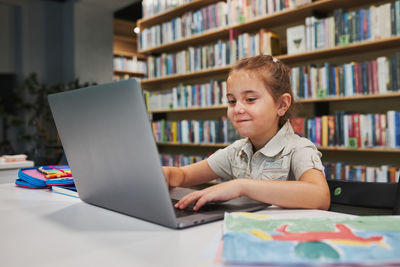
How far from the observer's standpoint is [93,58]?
18.8 feet

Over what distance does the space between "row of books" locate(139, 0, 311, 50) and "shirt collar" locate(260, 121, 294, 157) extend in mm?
1777

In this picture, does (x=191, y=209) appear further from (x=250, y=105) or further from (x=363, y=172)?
(x=363, y=172)

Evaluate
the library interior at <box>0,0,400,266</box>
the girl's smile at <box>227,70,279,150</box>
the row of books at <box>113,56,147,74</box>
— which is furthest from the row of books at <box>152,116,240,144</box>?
the row of books at <box>113,56,147,74</box>

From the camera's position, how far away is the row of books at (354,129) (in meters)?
2.26

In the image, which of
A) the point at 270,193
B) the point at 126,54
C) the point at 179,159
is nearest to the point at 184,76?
the point at 179,159

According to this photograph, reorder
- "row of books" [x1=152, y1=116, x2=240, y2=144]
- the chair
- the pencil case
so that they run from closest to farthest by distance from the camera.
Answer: the chair → the pencil case → "row of books" [x1=152, y1=116, x2=240, y2=144]

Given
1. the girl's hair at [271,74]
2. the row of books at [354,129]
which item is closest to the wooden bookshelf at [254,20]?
the row of books at [354,129]

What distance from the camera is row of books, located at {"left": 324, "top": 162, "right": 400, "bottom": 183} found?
2270 mm

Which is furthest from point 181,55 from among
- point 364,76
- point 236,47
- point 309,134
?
point 364,76

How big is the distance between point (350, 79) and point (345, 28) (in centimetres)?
35

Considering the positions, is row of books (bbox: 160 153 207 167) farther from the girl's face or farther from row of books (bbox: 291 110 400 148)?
the girl's face

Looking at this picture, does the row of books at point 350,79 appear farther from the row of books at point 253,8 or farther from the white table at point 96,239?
the white table at point 96,239

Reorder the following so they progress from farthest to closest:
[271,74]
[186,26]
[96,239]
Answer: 1. [186,26]
2. [271,74]
3. [96,239]

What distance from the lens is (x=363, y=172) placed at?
7.79 ft
